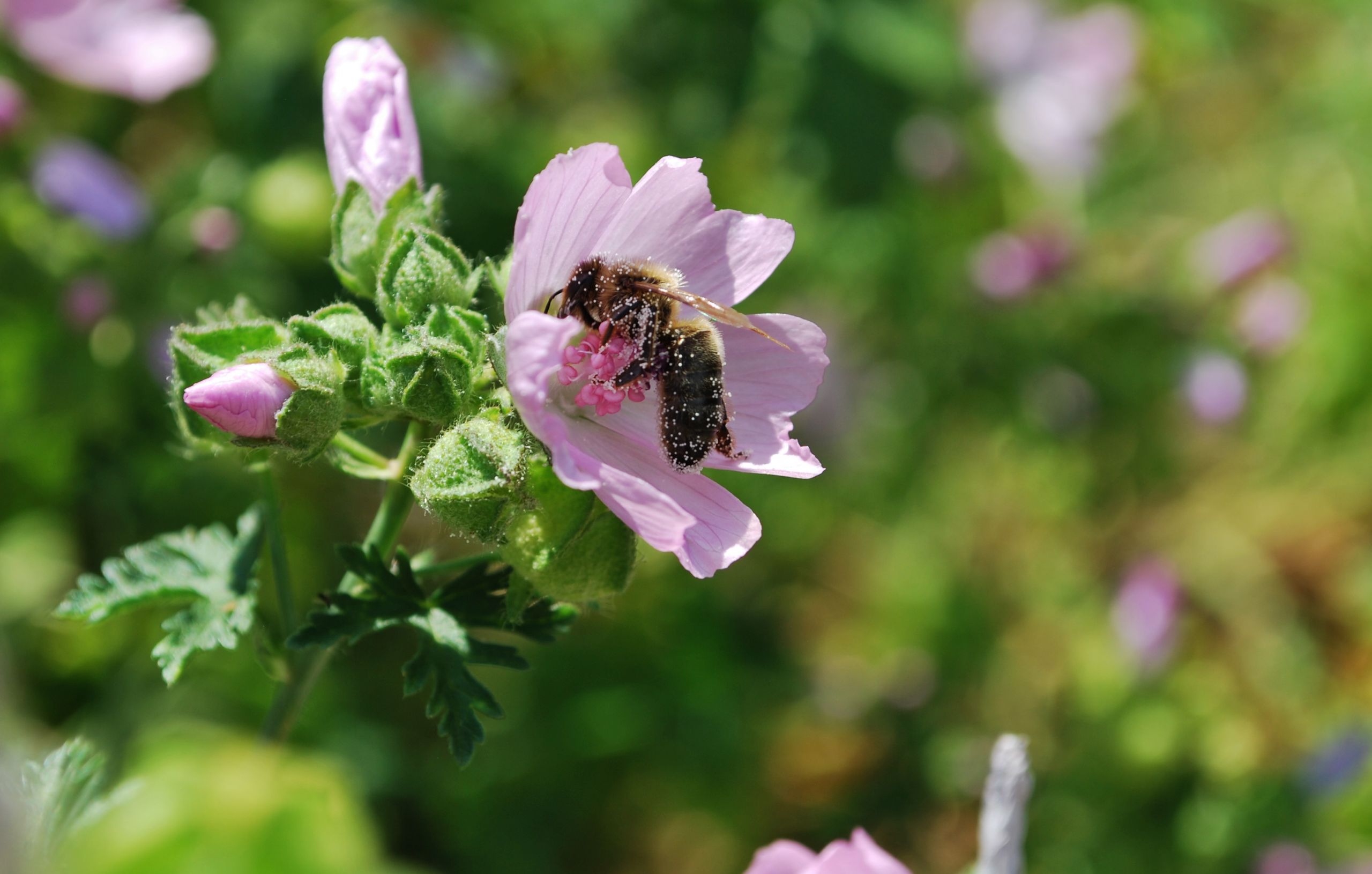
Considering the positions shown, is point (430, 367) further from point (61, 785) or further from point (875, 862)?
point (875, 862)

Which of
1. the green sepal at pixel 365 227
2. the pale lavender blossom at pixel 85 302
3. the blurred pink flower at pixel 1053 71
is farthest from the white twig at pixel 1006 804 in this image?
the blurred pink flower at pixel 1053 71

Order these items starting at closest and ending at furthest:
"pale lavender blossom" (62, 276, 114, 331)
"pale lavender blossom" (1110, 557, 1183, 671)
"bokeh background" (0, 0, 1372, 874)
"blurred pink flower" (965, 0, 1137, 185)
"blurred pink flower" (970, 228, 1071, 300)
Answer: "pale lavender blossom" (62, 276, 114, 331), "bokeh background" (0, 0, 1372, 874), "pale lavender blossom" (1110, 557, 1183, 671), "blurred pink flower" (970, 228, 1071, 300), "blurred pink flower" (965, 0, 1137, 185)

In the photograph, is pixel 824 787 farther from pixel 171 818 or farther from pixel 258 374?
pixel 171 818

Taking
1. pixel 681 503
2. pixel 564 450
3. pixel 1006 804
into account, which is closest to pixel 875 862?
pixel 1006 804

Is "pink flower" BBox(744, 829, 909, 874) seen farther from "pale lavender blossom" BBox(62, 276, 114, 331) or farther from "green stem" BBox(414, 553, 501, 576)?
"pale lavender blossom" BBox(62, 276, 114, 331)

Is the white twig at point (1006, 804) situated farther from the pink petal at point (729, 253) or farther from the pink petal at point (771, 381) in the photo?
the pink petal at point (729, 253)

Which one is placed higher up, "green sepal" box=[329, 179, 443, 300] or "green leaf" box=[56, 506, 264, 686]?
"green sepal" box=[329, 179, 443, 300]

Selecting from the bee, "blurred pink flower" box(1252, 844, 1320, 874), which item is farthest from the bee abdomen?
"blurred pink flower" box(1252, 844, 1320, 874)
